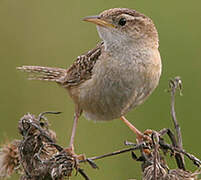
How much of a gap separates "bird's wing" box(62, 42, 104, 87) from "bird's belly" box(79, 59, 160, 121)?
138 millimetres

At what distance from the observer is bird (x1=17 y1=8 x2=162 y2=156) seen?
3520 millimetres

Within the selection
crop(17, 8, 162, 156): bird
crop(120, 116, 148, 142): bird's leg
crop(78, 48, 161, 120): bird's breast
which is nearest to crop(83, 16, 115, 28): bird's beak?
crop(17, 8, 162, 156): bird

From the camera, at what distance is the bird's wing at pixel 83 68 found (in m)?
3.84

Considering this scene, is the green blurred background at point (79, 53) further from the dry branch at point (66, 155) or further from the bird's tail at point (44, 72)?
the dry branch at point (66, 155)

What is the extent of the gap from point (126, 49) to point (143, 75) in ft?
0.77

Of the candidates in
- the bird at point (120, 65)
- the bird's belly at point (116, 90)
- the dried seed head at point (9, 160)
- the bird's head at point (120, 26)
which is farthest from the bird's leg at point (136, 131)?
the dried seed head at point (9, 160)

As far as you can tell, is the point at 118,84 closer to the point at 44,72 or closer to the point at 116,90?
the point at 116,90

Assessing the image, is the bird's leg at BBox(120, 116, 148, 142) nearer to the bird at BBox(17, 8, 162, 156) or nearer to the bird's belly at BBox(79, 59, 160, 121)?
the bird at BBox(17, 8, 162, 156)

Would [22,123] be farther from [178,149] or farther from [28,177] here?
[178,149]

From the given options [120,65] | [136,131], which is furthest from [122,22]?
[136,131]

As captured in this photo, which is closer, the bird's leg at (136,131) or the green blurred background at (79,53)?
the bird's leg at (136,131)

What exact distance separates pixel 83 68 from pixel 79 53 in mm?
951

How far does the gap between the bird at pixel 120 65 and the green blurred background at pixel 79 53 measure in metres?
0.69

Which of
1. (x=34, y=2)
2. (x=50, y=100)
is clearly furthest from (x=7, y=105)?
(x=34, y=2)
